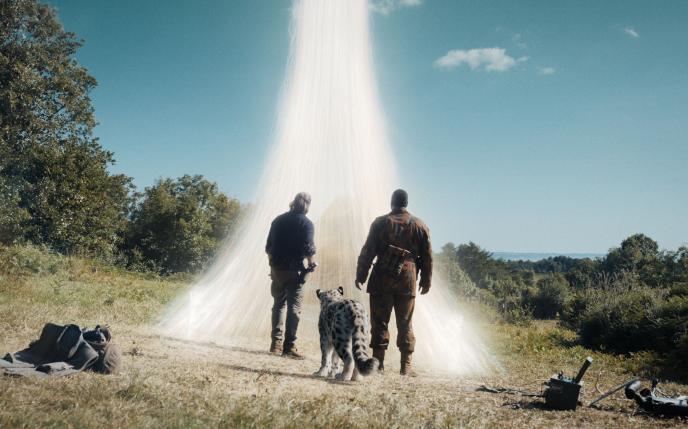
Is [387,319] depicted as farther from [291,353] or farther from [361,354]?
[291,353]

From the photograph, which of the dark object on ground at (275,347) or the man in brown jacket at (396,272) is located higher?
the man in brown jacket at (396,272)

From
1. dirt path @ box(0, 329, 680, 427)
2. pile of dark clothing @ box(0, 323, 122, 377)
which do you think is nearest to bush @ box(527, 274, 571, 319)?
dirt path @ box(0, 329, 680, 427)

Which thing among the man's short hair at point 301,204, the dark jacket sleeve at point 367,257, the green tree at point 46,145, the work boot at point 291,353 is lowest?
the work boot at point 291,353

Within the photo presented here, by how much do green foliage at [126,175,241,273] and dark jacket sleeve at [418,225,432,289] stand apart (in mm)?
37120

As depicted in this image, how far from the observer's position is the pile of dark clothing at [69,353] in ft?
14.0

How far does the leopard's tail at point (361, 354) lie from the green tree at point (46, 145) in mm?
21545

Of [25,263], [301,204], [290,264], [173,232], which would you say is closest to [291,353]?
[290,264]

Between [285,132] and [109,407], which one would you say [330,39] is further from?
[109,407]

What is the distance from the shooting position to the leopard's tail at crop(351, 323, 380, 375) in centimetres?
509

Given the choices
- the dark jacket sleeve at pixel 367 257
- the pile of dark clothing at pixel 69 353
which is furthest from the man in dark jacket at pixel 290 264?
the pile of dark clothing at pixel 69 353

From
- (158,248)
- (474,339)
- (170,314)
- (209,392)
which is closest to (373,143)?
(474,339)

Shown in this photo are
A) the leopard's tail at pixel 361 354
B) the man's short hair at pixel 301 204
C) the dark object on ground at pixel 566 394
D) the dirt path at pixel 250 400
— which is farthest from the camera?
the man's short hair at pixel 301 204

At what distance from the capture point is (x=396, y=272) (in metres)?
6.36

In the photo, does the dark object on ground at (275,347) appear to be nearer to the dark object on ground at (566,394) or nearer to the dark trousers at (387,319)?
the dark trousers at (387,319)
